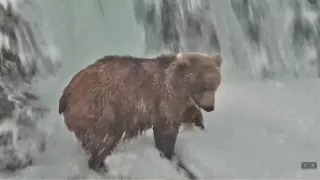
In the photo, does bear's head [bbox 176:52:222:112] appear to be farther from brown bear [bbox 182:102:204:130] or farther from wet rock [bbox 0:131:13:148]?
wet rock [bbox 0:131:13:148]

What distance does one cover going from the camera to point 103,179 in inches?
59.7

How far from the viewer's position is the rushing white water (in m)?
1.53

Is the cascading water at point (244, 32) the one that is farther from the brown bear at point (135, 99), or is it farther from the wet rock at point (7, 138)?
the wet rock at point (7, 138)

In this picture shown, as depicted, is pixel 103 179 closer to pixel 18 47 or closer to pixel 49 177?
pixel 49 177

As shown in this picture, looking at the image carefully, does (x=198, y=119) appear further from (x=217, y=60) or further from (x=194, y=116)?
(x=217, y=60)

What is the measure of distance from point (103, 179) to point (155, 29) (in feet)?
1.58

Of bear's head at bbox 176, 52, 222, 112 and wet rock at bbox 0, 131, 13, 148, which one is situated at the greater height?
bear's head at bbox 176, 52, 222, 112

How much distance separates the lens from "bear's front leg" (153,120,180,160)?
1.54 m

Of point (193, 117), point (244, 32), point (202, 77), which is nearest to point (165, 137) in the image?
point (193, 117)

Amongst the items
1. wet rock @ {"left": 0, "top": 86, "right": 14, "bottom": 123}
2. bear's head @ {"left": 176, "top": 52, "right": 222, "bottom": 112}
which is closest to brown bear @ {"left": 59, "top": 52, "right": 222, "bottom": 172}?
bear's head @ {"left": 176, "top": 52, "right": 222, "bottom": 112}

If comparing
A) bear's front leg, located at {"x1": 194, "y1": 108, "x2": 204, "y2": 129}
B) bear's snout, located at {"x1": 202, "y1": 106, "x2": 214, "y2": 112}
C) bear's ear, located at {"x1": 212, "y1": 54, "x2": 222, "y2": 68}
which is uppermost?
bear's ear, located at {"x1": 212, "y1": 54, "x2": 222, "y2": 68}

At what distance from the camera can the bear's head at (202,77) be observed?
153 cm

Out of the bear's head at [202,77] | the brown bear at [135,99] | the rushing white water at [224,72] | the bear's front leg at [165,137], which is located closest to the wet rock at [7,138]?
the rushing white water at [224,72]

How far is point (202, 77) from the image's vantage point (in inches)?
60.3
